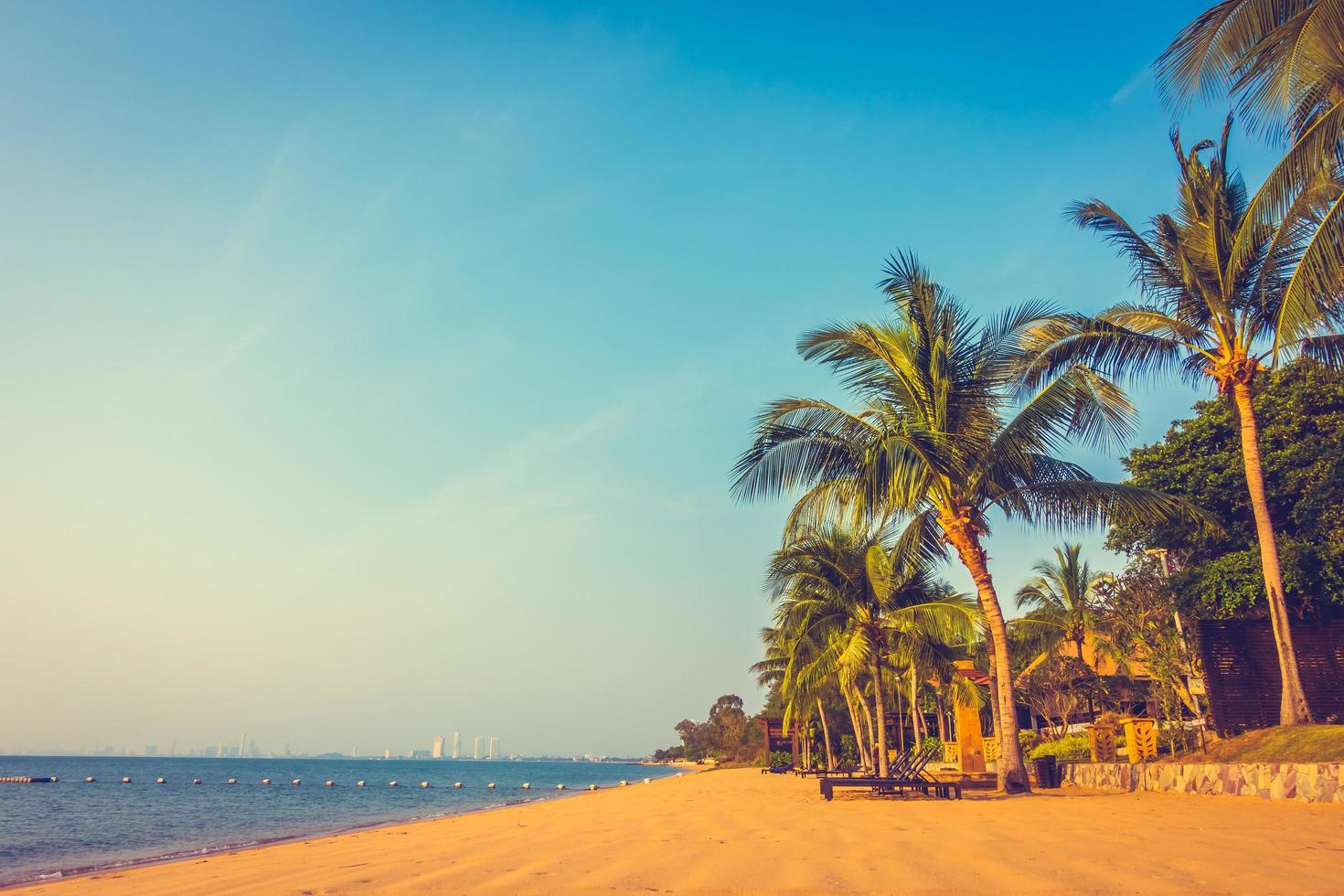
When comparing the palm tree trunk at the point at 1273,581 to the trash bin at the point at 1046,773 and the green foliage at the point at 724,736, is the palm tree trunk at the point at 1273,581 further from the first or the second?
the green foliage at the point at 724,736

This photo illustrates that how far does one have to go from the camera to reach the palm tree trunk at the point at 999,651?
1216 cm

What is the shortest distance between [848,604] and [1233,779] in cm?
911

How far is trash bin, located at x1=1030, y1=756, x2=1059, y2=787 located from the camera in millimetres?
14141

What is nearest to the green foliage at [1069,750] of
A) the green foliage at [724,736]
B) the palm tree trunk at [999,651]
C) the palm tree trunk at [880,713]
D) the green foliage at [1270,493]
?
the palm tree trunk at [880,713]

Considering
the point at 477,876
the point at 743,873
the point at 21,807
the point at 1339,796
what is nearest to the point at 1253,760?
the point at 1339,796

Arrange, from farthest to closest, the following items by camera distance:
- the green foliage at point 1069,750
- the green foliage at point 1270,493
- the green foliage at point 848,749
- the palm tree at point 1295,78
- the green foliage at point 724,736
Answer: the green foliage at point 724,736 < the green foliage at point 848,749 < the green foliage at point 1069,750 < the green foliage at point 1270,493 < the palm tree at point 1295,78

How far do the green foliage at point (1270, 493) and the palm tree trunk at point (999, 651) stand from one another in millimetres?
5193

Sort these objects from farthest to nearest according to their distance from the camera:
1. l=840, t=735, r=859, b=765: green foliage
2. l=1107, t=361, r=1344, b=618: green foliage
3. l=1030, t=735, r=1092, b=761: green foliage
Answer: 1. l=840, t=735, r=859, b=765: green foliage
2. l=1030, t=735, r=1092, b=761: green foliage
3. l=1107, t=361, r=1344, b=618: green foliage

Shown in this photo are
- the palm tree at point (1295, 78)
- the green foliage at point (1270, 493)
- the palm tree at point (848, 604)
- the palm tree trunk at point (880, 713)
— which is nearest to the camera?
the palm tree at point (1295, 78)

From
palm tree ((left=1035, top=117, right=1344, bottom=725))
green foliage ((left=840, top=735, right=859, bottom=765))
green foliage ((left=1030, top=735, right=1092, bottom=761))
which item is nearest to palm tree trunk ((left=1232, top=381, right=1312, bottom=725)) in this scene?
palm tree ((left=1035, top=117, right=1344, bottom=725))

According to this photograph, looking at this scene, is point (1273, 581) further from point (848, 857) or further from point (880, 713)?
point (848, 857)

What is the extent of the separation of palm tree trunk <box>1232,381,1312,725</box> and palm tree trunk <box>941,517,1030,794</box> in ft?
12.0

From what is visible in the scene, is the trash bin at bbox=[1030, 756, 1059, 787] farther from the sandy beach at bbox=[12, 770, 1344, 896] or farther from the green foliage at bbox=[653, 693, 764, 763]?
the green foliage at bbox=[653, 693, 764, 763]

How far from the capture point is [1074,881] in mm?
4906
